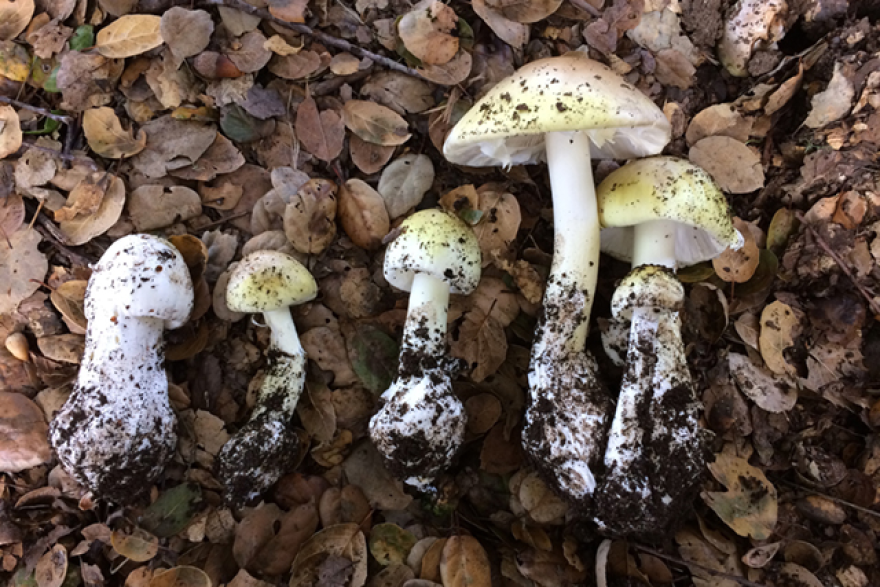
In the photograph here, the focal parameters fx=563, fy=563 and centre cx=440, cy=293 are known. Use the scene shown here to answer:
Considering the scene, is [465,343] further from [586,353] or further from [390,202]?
[390,202]

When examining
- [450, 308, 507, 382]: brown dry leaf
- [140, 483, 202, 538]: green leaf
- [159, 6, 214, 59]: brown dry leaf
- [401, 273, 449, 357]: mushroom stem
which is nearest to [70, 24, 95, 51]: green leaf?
[159, 6, 214, 59]: brown dry leaf

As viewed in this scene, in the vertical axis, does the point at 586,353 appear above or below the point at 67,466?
above

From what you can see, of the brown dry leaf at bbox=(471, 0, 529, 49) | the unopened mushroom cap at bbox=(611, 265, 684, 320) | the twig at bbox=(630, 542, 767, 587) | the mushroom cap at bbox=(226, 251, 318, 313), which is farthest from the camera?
the brown dry leaf at bbox=(471, 0, 529, 49)

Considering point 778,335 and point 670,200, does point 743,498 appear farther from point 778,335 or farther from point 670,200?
point 670,200

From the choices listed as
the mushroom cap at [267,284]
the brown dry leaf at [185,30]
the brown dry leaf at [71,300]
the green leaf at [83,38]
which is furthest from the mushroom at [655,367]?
the green leaf at [83,38]

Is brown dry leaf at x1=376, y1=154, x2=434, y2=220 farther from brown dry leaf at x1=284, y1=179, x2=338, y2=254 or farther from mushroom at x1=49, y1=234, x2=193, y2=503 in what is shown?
mushroom at x1=49, y1=234, x2=193, y2=503

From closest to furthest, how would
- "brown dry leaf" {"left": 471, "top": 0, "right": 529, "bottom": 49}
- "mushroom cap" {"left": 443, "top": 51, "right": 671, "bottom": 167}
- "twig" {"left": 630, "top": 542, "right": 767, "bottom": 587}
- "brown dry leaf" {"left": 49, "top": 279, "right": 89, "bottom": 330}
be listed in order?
"mushroom cap" {"left": 443, "top": 51, "right": 671, "bottom": 167}
"twig" {"left": 630, "top": 542, "right": 767, "bottom": 587}
"brown dry leaf" {"left": 49, "top": 279, "right": 89, "bottom": 330}
"brown dry leaf" {"left": 471, "top": 0, "right": 529, "bottom": 49}

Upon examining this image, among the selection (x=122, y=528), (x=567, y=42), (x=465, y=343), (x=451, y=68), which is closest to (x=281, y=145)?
(x=451, y=68)
